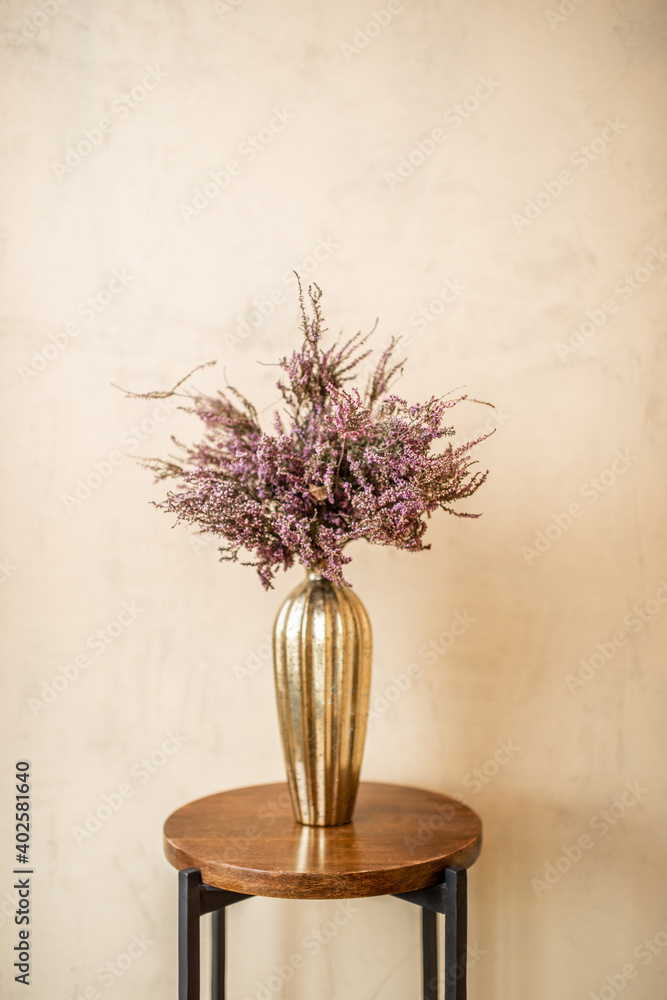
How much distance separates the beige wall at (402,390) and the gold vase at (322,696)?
1.43ft

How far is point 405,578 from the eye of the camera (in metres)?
1.80

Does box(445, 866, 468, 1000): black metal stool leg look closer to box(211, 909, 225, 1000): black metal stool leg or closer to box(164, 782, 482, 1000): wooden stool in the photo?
box(164, 782, 482, 1000): wooden stool

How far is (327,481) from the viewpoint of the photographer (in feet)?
4.12

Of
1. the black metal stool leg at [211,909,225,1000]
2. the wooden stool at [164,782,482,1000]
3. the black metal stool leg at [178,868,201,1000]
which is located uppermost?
the wooden stool at [164,782,482,1000]

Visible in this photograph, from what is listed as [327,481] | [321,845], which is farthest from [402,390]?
[321,845]

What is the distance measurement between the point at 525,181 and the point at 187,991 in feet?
6.07

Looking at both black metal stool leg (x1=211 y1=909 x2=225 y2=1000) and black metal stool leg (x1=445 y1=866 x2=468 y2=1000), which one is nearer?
black metal stool leg (x1=445 y1=866 x2=468 y2=1000)

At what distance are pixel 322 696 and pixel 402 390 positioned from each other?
82 cm

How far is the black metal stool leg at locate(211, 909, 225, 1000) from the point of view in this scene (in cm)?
156

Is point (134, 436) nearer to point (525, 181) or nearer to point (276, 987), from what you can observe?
point (525, 181)

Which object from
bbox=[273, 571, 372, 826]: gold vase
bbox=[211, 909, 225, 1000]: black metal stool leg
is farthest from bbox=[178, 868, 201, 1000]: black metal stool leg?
bbox=[211, 909, 225, 1000]: black metal stool leg

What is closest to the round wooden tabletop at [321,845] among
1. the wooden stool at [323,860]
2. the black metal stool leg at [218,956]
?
the wooden stool at [323,860]

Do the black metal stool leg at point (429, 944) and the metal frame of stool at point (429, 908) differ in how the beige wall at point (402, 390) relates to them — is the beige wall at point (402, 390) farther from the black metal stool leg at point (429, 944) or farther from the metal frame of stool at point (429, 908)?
the metal frame of stool at point (429, 908)

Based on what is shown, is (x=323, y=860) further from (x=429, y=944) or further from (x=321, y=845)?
(x=429, y=944)
